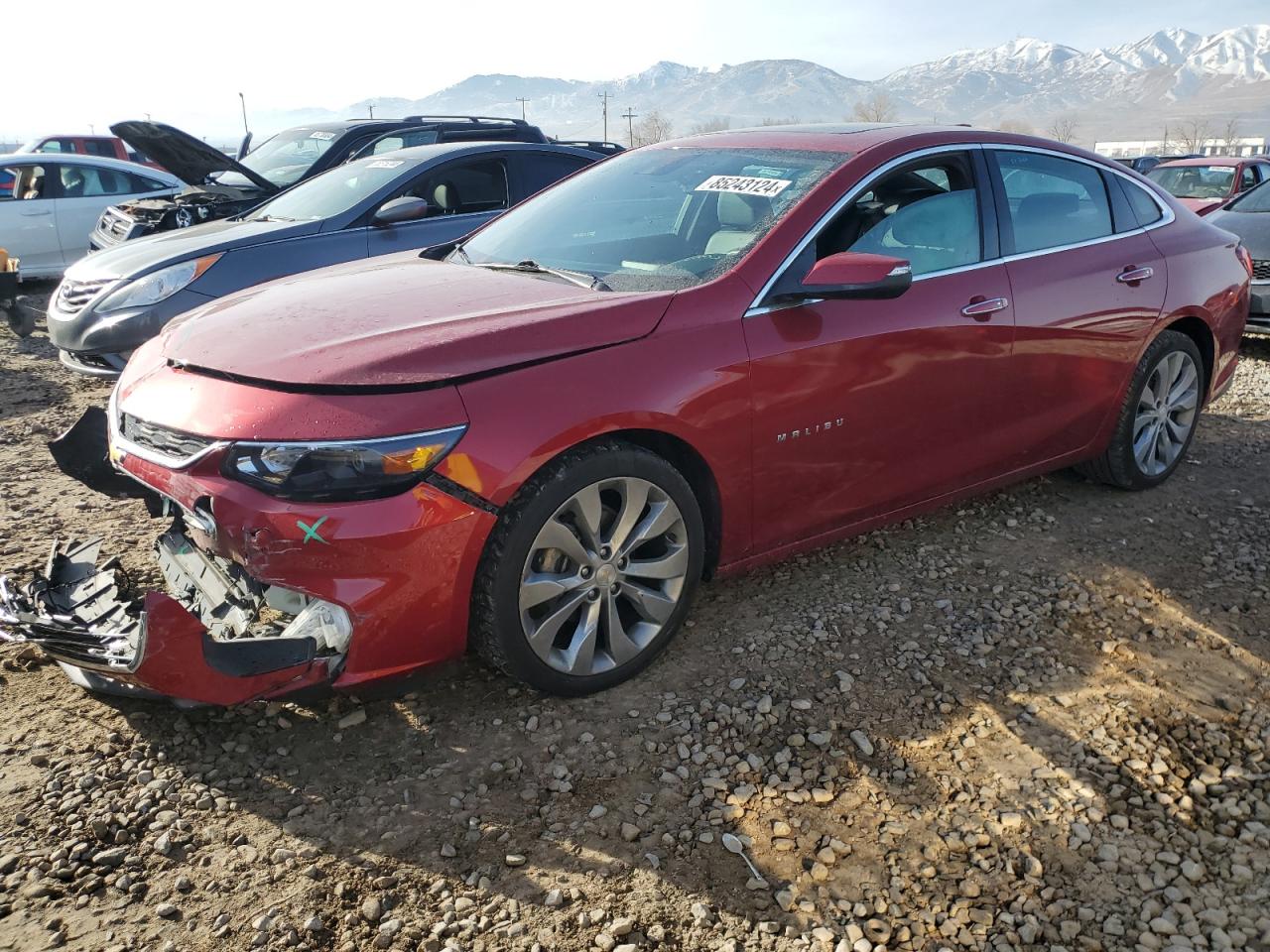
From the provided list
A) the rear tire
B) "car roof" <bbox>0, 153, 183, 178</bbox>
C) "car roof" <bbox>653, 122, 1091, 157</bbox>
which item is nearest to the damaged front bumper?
A: "car roof" <bbox>653, 122, 1091, 157</bbox>

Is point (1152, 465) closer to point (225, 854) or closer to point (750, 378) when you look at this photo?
point (750, 378)

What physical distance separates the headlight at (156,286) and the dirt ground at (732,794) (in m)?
2.98

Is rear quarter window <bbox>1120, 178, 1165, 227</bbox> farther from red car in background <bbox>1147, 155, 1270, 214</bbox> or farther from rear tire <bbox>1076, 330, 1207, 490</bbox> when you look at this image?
red car in background <bbox>1147, 155, 1270, 214</bbox>

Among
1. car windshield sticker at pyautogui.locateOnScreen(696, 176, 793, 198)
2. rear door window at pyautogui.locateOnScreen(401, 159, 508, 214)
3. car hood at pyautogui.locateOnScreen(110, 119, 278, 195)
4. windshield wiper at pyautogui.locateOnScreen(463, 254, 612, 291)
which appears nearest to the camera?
windshield wiper at pyautogui.locateOnScreen(463, 254, 612, 291)

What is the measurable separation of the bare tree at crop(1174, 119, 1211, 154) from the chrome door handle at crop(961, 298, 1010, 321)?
12001 cm

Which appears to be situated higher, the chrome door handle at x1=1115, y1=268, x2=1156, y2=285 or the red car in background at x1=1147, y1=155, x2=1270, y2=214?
the red car in background at x1=1147, y1=155, x2=1270, y2=214

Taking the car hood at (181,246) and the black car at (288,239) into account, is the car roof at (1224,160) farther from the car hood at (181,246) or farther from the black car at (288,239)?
the car hood at (181,246)

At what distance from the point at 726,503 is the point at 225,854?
170cm

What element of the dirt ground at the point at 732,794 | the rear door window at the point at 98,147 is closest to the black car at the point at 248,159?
the dirt ground at the point at 732,794

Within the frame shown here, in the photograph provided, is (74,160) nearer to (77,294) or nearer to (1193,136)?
(77,294)

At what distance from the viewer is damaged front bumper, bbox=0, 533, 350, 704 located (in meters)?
2.29

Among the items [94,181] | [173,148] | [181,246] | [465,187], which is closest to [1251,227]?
[465,187]

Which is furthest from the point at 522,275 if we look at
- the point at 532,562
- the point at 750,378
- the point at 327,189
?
the point at 327,189

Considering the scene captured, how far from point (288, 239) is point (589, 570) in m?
3.91
